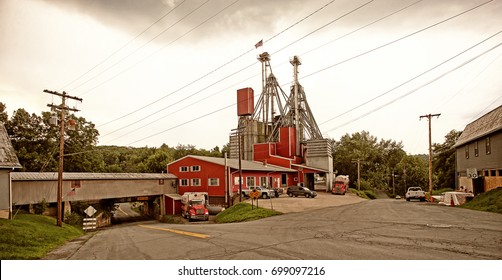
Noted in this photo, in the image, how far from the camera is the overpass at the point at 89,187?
90.0ft

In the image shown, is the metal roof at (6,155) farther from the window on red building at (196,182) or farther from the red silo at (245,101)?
the red silo at (245,101)

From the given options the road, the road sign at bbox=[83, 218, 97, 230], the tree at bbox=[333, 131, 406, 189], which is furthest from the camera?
the tree at bbox=[333, 131, 406, 189]

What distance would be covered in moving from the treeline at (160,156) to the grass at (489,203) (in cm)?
2640

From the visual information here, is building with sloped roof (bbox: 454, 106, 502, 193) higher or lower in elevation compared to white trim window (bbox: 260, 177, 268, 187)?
higher

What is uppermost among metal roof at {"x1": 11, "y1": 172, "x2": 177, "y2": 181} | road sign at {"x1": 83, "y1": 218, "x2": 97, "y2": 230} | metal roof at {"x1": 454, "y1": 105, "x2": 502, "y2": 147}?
metal roof at {"x1": 454, "y1": 105, "x2": 502, "y2": 147}

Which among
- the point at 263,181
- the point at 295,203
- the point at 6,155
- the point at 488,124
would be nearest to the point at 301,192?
the point at 263,181

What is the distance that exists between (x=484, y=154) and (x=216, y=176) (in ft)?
96.2

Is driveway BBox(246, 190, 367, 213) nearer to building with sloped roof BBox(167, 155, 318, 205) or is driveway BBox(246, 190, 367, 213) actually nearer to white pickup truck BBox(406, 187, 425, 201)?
building with sloped roof BBox(167, 155, 318, 205)

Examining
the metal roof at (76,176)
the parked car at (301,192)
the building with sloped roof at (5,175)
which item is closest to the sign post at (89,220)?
the building with sloped roof at (5,175)

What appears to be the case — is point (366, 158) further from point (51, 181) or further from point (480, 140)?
point (51, 181)

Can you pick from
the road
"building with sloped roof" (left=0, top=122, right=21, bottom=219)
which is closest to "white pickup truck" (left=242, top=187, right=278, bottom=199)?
"building with sloped roof" (left=0, top=122, right=21, bottom=219)

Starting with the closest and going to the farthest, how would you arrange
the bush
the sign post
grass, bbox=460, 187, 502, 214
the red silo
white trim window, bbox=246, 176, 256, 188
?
grass, bbox=460, 187, 502, 214 < the sign post < the bush < white trim window, bbox=246, 176, 256, 188 < the red silo

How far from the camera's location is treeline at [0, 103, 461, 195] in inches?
1519

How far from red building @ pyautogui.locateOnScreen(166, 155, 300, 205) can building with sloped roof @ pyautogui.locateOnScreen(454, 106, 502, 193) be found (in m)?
24.4
